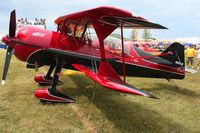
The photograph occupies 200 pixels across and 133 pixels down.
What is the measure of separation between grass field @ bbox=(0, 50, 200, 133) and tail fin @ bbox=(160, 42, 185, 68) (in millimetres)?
1072

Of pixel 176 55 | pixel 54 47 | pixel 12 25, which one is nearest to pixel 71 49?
pixel 54 47

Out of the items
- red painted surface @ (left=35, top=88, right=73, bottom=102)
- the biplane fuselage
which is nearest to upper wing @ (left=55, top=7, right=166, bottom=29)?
the biplane fuselage

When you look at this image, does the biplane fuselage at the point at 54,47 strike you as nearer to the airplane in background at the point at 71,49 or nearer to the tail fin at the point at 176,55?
the airplane in background at the point at 71,49

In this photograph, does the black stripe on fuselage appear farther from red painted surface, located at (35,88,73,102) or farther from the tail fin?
red painted surface, located at (35,88,73,102)

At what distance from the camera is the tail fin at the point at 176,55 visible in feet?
28.5

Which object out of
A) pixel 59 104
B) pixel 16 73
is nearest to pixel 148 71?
pixel 59 104

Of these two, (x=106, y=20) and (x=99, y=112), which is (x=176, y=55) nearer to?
(x=106, y=20)

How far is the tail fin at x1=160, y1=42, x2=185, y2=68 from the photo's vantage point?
869 centimetres

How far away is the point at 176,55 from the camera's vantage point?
8.80 metres

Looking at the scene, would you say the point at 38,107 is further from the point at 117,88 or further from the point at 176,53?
the point at 176,53

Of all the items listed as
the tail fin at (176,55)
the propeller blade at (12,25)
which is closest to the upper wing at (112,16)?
the propeller blade at (12,25)

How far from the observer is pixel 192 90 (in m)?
9.36

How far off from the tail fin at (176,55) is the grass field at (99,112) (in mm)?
1072

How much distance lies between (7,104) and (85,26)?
3128 mm
